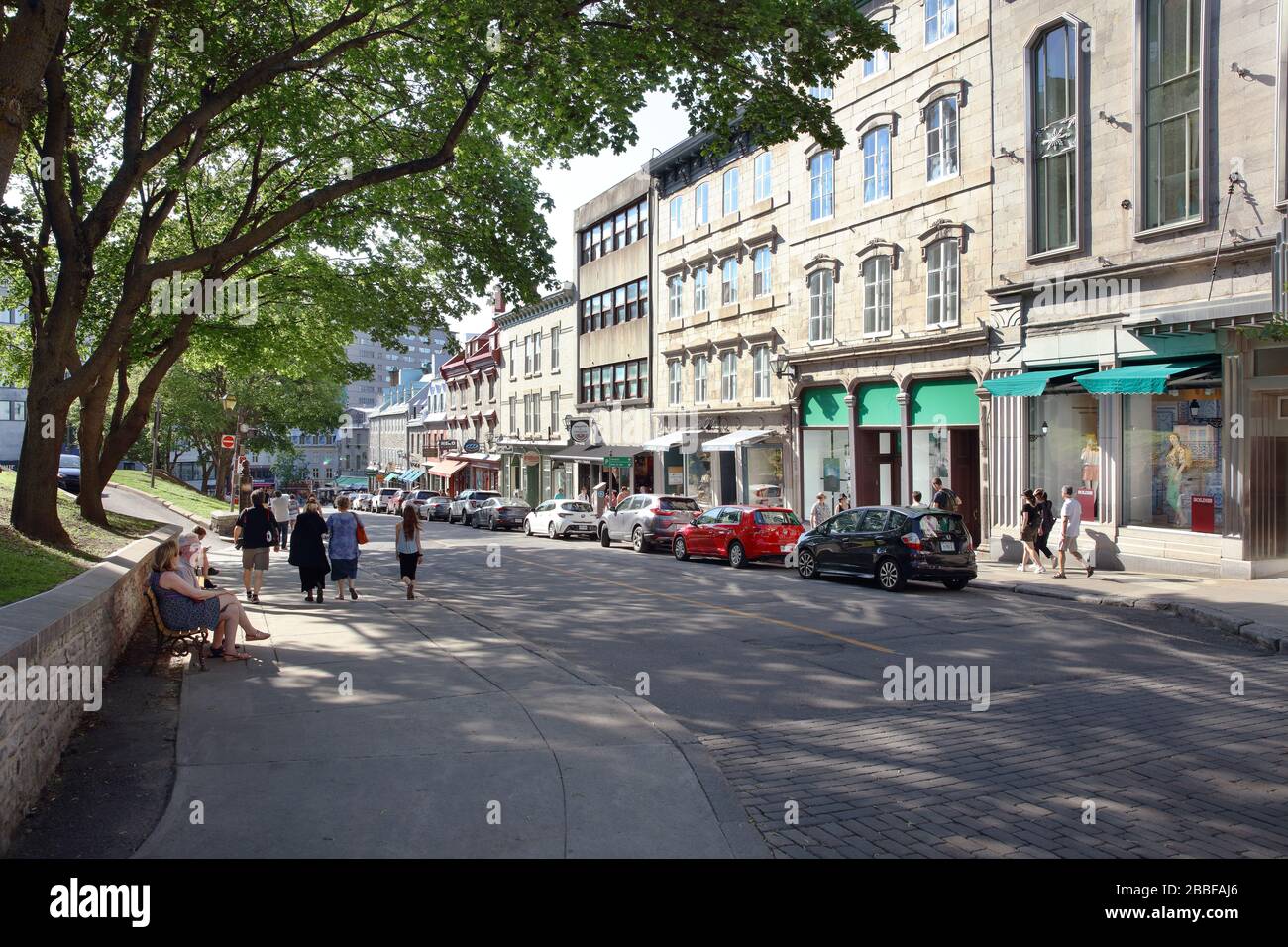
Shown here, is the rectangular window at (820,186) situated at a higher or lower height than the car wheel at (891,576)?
higher

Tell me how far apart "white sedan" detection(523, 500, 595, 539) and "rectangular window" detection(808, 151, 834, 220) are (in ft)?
40.3

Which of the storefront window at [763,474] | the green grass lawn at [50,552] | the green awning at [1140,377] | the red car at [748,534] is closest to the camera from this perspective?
the green grass lawn at [50,552]

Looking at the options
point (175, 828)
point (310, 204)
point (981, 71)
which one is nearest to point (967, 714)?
point (175, 828)

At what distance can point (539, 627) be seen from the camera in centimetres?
1346

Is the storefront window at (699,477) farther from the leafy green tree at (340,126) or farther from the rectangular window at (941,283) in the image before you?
the leafy green tree at (340,126)

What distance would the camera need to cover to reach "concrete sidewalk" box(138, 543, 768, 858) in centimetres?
539

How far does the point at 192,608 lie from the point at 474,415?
54711 mm

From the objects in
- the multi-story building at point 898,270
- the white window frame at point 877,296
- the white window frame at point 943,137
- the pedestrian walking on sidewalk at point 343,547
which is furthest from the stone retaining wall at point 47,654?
the white window frame at point 943,137

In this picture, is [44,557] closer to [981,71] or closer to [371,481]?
[981,71]

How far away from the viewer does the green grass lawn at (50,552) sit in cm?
899

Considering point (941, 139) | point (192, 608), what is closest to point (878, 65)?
point (941, 139)

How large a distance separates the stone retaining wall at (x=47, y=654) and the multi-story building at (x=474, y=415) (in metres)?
46.4

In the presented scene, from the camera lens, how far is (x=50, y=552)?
39.0 feet

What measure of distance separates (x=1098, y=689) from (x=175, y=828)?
7884 mm
